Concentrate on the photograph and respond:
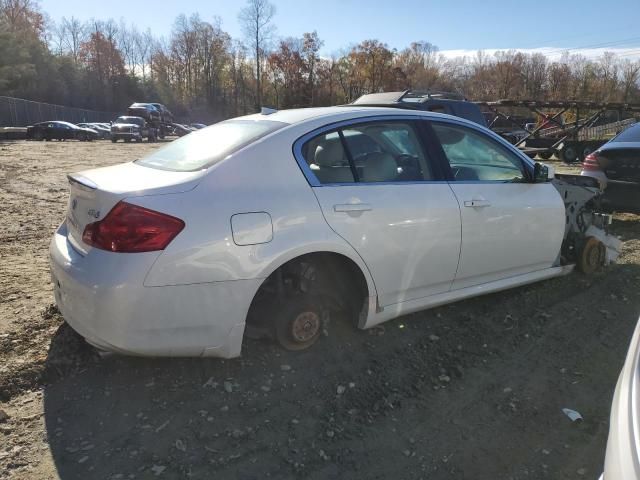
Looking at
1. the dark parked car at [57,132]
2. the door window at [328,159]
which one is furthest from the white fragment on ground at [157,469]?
the dark parked car at [57,132]

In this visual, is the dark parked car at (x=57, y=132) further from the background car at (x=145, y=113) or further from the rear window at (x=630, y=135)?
the rear window at (x=630, y=135)

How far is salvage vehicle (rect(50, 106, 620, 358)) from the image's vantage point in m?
2.67

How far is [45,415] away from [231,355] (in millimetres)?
1033

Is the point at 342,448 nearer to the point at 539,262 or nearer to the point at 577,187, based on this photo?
the point at 539,262

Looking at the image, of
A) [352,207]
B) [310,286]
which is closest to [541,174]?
[352,207]

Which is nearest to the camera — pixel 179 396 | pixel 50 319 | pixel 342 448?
pixel 342 448

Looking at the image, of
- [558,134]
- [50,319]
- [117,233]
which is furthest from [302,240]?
[558,134]

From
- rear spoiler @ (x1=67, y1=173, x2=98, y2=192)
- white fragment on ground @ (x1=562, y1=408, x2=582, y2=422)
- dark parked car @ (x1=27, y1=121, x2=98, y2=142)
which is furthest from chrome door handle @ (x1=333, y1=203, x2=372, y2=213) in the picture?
dark parked car @ (x1=27, y1=121, x2=98, y2=142)

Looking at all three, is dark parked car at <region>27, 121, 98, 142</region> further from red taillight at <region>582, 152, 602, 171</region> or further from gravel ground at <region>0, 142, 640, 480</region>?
red taillight at <region>582, 152, 602, 171</region>

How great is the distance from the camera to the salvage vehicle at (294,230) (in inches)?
105

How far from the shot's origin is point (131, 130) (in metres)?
33.6

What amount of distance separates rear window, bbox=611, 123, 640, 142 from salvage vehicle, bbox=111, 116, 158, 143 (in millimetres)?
31368

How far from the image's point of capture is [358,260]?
3.24 metres

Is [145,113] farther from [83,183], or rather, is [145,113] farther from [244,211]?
[244,211]
